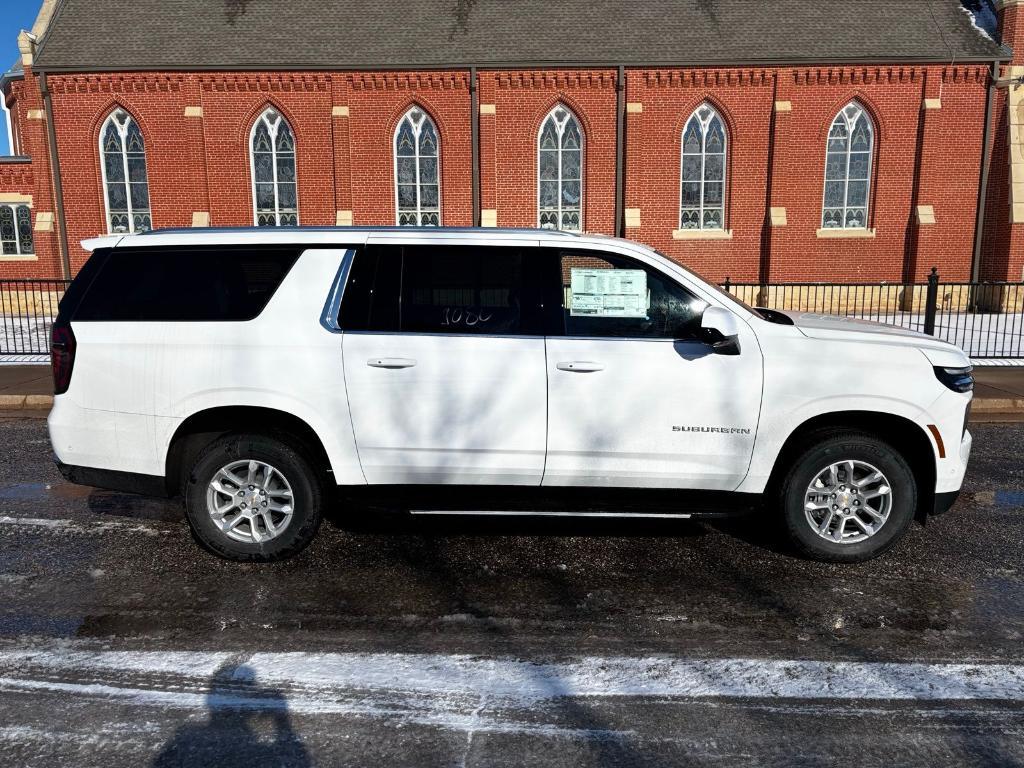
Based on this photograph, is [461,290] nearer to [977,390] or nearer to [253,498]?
[253,498]

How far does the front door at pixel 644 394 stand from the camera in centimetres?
416

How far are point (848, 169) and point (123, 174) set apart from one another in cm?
2059

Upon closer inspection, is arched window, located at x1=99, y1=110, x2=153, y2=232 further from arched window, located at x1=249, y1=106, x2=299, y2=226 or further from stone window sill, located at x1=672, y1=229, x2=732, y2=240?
stone window sill, located at x1=672, y1=229, x2=732, y2=240

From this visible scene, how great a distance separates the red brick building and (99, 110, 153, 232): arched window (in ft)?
0.26

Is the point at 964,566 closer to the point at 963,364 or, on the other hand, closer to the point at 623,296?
the point at 963,364

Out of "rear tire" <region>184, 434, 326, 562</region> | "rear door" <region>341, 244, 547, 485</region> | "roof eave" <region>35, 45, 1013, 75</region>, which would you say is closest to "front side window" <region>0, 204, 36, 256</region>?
"roof eave" <region>35, 45, 1013, 75</region>

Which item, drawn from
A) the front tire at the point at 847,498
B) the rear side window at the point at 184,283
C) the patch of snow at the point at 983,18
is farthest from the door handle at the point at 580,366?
the patch of snow at the point at 983,18

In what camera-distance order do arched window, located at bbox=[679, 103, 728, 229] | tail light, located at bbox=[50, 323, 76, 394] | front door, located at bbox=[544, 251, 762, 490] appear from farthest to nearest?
arched window, located at bbox=[679, 103, 728, 229], tail light, located at bbox=[50, 323, 76, 394], front door, located at bbox=[544, 251, 762, 490]

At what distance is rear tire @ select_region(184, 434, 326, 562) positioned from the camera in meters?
4.34

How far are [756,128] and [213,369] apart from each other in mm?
19679

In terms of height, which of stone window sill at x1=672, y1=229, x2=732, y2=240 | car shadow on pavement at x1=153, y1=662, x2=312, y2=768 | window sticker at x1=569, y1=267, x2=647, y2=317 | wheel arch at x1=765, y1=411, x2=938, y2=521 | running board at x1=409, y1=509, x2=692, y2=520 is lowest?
car shadow on pavement at x1=153, y1=662, x2=312, y2=768

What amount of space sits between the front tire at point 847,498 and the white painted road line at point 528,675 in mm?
1169

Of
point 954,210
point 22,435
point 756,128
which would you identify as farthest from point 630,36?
point 22,435

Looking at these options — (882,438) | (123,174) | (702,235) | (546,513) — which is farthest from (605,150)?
(546,513)
